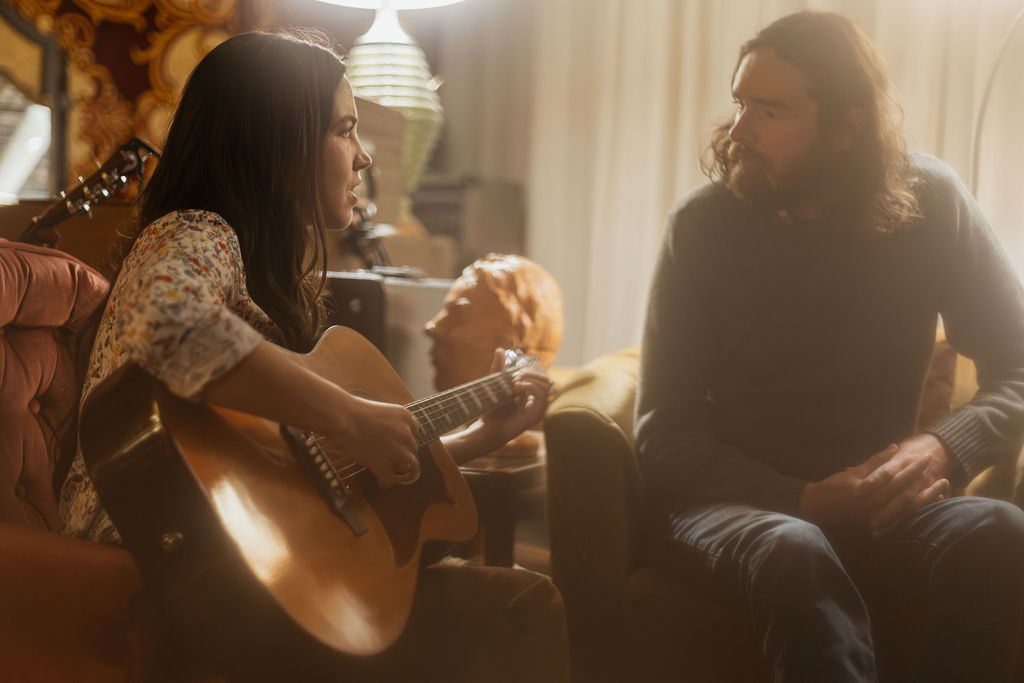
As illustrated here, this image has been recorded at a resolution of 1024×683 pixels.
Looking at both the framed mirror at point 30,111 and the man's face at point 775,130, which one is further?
the framed mirror at point 30,111

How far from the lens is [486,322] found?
5.93ft

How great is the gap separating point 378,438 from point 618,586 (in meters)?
0.63

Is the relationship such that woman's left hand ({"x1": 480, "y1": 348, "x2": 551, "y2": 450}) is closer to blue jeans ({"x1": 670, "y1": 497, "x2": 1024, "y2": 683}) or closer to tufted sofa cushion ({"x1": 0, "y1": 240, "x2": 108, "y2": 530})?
blue jeans ({"x1": 670, "y1": 497, "x2": 1024, "y2": 683})

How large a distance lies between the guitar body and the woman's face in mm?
347

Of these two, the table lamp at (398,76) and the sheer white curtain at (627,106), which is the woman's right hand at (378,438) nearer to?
the table lamp at (398,76)

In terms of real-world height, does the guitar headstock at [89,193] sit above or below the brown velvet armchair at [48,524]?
above

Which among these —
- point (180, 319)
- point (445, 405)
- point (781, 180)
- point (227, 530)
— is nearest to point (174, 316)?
point (180, 319)

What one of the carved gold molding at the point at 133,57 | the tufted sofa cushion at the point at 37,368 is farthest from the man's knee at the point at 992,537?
the carved gold molding at the point at 133,57

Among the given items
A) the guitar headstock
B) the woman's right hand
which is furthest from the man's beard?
the guitar headstock

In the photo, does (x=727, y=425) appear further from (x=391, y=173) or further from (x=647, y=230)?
(x=647, y=230)

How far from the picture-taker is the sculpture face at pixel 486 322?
1.80 metres

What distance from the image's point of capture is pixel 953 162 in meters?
2.45

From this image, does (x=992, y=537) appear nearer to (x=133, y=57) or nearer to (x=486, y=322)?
(x=486, y=322)

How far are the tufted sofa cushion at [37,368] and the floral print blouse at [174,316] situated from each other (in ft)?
0.68
